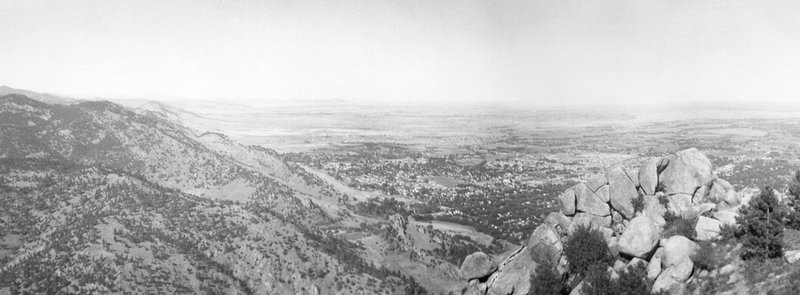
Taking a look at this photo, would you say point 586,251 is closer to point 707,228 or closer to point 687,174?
point 707,228

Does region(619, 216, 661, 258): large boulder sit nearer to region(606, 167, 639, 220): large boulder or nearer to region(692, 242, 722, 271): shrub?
region(692, 242, 722, 271): shrub

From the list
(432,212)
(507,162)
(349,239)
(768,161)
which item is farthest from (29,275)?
(768,161)

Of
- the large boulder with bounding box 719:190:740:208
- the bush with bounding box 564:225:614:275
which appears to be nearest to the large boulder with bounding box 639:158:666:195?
the large boulder with bounding box 719:190:740:208

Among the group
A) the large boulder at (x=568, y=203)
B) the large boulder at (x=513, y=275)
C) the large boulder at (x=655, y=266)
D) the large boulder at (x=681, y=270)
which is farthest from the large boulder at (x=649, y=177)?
the large boulder at (x=513, y=275)

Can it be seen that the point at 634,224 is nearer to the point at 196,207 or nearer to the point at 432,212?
the point at 196,207

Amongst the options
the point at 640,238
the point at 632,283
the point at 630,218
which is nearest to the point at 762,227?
the point at 640,238
